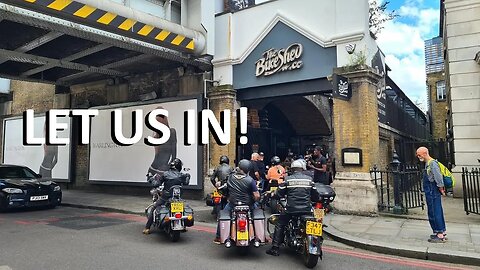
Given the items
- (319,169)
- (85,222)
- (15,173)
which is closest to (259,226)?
(319,169)

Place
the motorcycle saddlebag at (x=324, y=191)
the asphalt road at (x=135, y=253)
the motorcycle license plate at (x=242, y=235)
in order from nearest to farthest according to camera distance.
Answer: the asphalt road at (x=135, y=253) → the motorcycle license plate at (x=242, y=235) → the motorcycle saddlebag at (x=324, y=191)

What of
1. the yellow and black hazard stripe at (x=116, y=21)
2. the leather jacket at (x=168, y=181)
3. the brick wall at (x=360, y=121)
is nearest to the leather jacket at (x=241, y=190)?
the leather jacket at (x=168, y=181)

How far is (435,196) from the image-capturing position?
6793mm

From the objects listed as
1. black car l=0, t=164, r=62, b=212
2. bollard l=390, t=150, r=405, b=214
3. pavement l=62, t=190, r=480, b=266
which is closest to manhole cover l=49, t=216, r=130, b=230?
pavement l=62, t=190, r=480, b=266

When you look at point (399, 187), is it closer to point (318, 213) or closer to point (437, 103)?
point (318, 213)

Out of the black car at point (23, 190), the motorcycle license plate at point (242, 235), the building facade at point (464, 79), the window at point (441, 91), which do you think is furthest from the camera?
the window at point (441, 91)

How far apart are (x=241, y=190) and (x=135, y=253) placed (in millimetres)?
2126

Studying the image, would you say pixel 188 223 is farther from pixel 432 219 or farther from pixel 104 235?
pixel 432 219

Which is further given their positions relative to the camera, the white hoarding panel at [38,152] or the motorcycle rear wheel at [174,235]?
the white hoarding panel at [38,152]

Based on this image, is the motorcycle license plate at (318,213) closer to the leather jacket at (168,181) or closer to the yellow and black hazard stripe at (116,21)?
the leather jacket at (168,181)

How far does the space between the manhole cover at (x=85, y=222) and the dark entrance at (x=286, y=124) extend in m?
5.27

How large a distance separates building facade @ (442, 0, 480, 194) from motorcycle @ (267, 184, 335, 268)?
7.96m

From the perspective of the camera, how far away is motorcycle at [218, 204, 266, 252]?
5.81 m

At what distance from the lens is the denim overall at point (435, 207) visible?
669 centimetres
